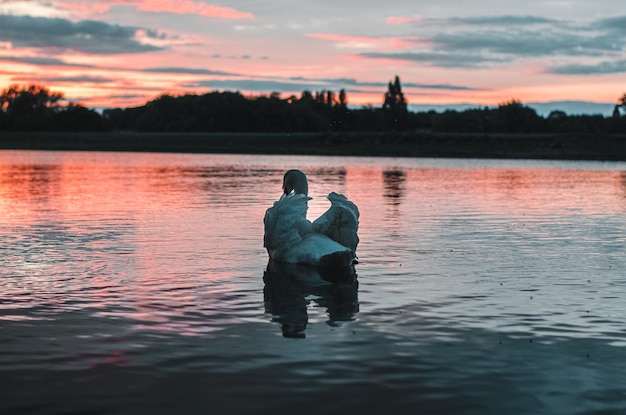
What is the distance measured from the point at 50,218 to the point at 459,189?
2302 cm

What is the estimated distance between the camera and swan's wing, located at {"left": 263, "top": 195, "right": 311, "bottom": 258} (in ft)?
58.9

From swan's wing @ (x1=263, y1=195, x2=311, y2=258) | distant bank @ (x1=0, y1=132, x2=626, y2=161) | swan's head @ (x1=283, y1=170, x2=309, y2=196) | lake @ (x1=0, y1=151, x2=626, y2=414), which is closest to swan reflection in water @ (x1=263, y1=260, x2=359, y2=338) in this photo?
lake @ (x1=0, y1=151, x2=626, y2=414)

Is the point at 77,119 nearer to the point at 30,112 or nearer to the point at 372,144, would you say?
the point at 30,112

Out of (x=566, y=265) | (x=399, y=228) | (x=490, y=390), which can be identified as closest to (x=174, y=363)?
(x=490, y=390)

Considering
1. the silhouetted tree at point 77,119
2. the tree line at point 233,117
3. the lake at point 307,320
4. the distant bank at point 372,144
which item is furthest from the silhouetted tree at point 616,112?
the lake at point 307,320

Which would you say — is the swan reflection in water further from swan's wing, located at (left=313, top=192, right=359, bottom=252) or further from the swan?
swan's wing, located at (left=313, top=192, right=359, bottom=252)

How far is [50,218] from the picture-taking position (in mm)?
27578

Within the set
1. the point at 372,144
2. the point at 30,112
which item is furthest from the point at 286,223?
the point at 30,112

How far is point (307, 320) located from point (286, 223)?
4420mm

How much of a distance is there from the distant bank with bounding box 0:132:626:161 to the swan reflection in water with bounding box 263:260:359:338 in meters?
84.0

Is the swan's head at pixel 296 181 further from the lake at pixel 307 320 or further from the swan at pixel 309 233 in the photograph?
the lake at pixel 307 320

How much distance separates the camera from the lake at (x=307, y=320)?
10.1 meters

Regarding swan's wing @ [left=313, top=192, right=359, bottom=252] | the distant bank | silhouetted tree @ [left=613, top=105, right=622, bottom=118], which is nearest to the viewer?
swan's wing @ [left=313, top=192, right=359, bottom=252]

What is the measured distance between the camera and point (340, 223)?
18.1m
